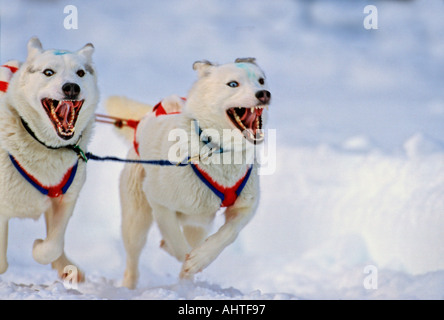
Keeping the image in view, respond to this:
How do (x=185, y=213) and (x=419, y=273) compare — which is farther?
(x=419, y=273)

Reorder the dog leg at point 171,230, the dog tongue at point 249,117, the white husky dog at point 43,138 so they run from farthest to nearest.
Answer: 1. the dog leg at point 171,230
2. the dog tongue at point 249,117
3. the white husky dog at point 43,138

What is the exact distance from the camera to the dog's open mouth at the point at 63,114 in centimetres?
392

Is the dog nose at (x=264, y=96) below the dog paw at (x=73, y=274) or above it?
above

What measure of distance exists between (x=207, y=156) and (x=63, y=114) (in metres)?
0.92

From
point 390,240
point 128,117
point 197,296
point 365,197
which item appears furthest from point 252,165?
point 365,197

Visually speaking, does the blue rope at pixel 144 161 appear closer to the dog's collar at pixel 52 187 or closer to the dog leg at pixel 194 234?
the dog's collar at pixel 52 187

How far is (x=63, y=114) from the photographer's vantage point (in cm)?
401

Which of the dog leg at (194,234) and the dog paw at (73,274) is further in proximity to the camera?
the dog leg at (194,234)

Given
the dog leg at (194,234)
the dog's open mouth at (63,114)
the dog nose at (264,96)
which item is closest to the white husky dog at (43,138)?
the dog's open mouth at (63,114)

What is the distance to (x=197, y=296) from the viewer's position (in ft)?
13.4

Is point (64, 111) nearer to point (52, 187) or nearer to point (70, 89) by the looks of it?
point (70, 89)

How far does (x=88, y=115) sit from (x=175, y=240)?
41.0 inches

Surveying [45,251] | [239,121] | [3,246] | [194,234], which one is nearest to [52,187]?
[45,251]

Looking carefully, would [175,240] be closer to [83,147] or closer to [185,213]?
[185,213]
